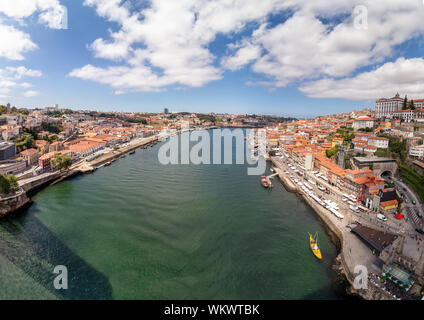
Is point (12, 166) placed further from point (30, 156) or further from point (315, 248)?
point (315, 248)

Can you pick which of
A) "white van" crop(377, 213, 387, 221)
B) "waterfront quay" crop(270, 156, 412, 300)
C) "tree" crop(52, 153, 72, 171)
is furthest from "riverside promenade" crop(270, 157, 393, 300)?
"tree" crop(52, 153, 72, 171)

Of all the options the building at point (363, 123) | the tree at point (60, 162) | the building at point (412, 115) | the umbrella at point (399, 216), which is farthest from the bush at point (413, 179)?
the tree at point (60, 162)

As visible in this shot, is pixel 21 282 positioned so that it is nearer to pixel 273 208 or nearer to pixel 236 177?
pixel 273 208

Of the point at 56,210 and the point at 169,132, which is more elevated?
the point at 169,132

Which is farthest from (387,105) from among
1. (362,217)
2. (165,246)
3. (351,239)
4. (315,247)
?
(165,246)

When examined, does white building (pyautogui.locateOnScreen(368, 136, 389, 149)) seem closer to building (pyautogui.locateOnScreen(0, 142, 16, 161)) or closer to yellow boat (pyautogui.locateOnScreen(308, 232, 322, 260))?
yellow boat (pyautogui.locateOnScreen(308, 232, 322, 260))
